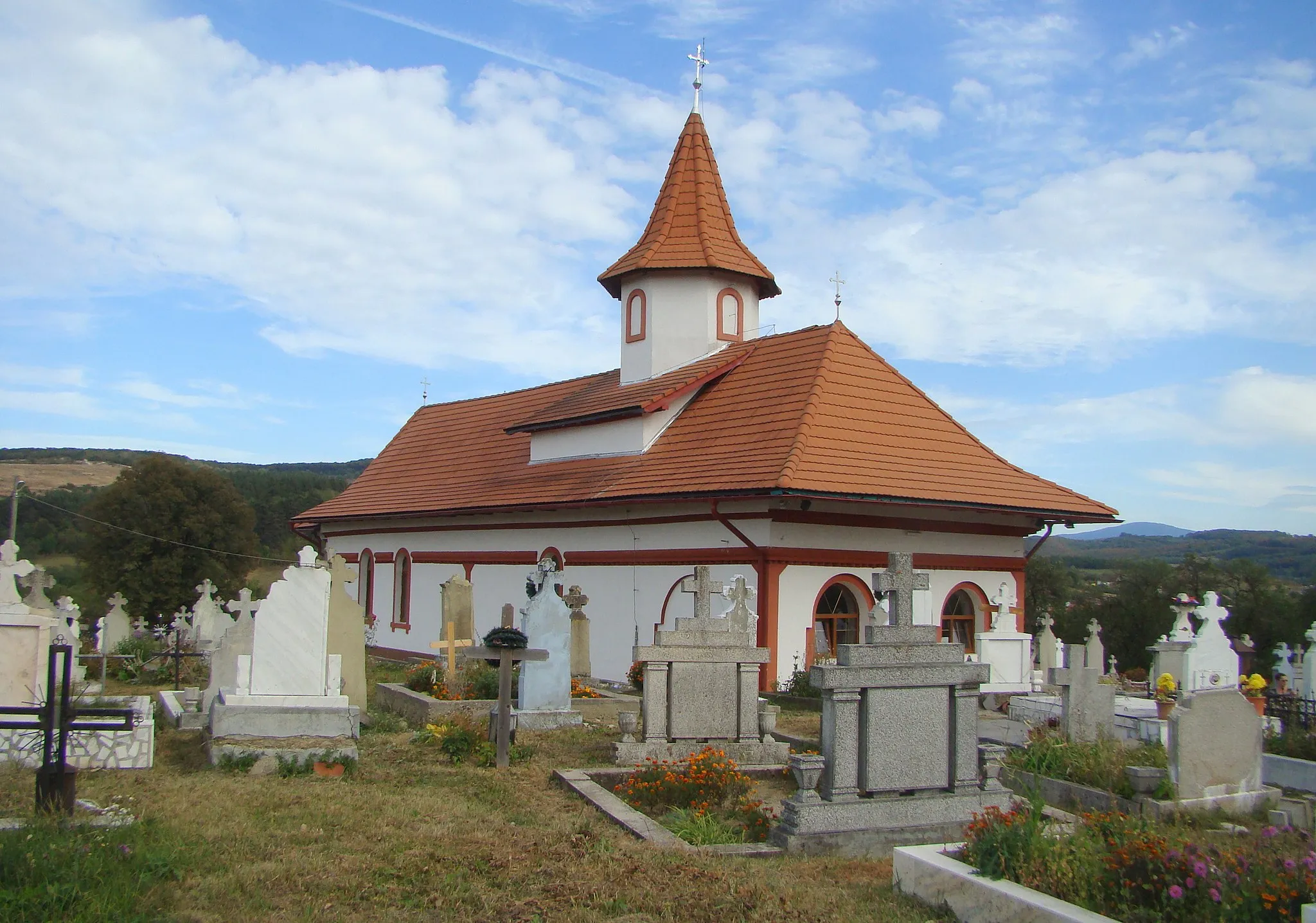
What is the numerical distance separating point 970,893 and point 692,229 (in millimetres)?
19242

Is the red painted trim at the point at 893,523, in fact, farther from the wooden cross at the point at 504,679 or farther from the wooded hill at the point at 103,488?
the wooded hill at the point at 103,488

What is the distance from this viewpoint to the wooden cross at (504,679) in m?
10.8

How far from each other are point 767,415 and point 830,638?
3.96 m

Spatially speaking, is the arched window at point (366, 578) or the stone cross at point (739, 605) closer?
the stone cross at point (739, 605)

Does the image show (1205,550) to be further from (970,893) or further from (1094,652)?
(970,893)

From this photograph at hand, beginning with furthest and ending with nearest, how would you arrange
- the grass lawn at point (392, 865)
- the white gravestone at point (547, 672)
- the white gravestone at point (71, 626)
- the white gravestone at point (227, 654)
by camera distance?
1. the white gravestone at point (71, 626)
2. the white gravestone at point (547, 672)
3. the white gravestone at point (227, 654)
4. the grass lawn at point (392, 865)

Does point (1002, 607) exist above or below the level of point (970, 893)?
above

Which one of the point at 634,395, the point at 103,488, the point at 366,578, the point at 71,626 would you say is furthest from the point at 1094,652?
the point at 103,488

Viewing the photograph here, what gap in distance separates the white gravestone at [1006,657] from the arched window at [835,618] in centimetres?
216

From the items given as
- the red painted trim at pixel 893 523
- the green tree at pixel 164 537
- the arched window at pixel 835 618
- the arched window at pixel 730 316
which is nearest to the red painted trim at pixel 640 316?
the arched window at pixel 730 316

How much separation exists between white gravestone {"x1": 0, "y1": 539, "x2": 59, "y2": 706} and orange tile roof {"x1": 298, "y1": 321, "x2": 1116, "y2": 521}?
9549 mm

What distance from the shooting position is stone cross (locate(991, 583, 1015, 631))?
17.4 m

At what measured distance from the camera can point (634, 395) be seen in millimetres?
21844

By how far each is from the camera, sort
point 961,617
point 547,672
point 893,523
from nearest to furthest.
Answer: point 547,672, point 893,523, point 961,617
